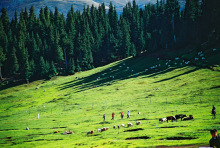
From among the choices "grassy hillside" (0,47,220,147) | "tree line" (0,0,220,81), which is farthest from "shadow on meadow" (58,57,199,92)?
"tree line" (0,0,220,81)

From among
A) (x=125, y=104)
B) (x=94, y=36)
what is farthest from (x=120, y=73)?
(x=94, y=36)

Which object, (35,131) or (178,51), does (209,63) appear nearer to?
(178,51)

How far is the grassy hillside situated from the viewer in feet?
120

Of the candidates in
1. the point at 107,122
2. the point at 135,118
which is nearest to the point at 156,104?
the point at 135,118

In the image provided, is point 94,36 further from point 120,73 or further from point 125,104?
point 125,104

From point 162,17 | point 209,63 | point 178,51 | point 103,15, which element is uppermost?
point 103,15

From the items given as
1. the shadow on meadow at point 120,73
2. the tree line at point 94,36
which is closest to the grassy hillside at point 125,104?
the shadow on meadow at point 120,73

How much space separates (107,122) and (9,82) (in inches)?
4150

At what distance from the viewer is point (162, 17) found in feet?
469

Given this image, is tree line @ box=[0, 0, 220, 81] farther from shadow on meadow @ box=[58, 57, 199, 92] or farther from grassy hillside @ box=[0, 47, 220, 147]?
shadow on meadow @ box=[58, 57, 199, 92]

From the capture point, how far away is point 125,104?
68.1m

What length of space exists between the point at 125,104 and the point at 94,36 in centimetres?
10291

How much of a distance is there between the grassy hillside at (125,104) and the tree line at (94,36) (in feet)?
41.7

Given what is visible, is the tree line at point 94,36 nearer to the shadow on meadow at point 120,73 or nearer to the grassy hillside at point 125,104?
the grassy hillside at point 125,104
